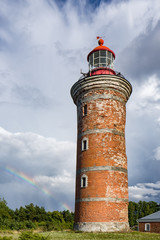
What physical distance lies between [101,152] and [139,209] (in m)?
58.0

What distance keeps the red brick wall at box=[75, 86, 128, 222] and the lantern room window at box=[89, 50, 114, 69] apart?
11.5ft

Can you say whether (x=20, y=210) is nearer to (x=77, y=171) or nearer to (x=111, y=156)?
(x=77, y=171)

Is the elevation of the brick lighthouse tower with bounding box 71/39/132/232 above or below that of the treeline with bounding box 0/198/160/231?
above

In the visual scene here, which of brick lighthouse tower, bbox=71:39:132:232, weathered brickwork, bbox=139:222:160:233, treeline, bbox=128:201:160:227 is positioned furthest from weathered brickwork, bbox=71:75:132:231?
treeline, bbox=128:201:160:227

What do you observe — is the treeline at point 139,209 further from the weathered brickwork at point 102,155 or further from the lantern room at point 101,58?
the lantern room at point 101,58

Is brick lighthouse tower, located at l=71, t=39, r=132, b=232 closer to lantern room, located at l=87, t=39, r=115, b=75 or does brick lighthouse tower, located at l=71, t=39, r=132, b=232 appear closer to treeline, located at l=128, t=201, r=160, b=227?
lantern room, located at l=87, t=39, r=115, b=75

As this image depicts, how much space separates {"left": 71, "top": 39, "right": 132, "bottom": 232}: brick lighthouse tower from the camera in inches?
675

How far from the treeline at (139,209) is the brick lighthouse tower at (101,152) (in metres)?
53.0

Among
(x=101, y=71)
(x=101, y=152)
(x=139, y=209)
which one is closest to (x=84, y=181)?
(x=101, y=152)

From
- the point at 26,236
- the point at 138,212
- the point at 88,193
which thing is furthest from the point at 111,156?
the point at 138,212

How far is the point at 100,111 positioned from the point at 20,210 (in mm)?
32177

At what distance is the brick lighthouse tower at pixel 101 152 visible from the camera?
675 inches

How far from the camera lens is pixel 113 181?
17766mm

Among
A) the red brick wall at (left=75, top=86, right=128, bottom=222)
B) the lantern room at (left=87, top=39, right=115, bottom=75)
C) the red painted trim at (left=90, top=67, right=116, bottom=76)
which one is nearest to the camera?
the red brick wall at (left=75, top=86, right=128, bottom=222)
